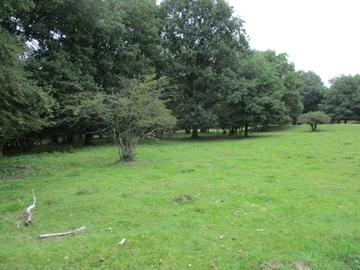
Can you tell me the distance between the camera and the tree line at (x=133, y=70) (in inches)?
562

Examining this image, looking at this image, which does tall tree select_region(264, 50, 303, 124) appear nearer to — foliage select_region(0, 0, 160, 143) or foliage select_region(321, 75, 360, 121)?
foliage select_region(321, 75, 360, 121)

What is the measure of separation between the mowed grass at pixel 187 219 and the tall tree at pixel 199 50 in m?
19.0

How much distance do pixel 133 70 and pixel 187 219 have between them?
863 inches

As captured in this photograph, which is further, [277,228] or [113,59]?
[113,59]

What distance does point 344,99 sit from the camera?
5144cm

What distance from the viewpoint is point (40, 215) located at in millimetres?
6574

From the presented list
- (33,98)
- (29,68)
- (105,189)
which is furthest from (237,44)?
(105,189)

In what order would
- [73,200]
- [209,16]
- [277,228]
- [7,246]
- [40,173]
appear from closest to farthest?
[7,246]
[277,228]
[73,200]
[40,173]
[209,16]

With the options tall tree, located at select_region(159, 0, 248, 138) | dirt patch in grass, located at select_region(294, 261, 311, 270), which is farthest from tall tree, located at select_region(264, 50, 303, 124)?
dirt patch in grass, located at select_region(294, 261, 311, 270)

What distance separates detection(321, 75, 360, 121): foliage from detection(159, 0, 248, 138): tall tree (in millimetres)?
30648

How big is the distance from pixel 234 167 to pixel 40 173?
29.0 ft

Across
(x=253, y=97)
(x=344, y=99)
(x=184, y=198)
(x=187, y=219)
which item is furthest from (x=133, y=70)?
(x=344, y=99)

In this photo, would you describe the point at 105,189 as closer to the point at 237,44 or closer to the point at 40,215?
the point at 40,215

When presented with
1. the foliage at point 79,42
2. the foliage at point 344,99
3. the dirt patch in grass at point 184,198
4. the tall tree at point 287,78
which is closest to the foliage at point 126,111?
the foliage at point 79,42
